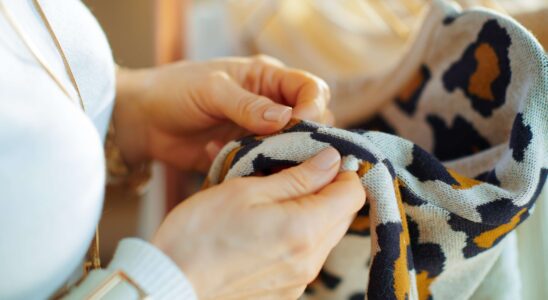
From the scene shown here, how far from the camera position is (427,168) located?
376mm

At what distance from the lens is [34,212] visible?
30 cm

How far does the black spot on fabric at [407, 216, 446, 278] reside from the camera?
0.39m

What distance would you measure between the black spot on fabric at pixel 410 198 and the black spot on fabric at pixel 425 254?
0.06 feet

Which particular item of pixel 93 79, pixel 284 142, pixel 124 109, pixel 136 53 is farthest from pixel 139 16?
pixel 284 142

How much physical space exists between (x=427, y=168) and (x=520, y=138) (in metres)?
0.07

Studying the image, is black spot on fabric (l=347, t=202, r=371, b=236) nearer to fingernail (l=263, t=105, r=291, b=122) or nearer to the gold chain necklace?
fingernail (l=263, t=105, r=291, b=122)

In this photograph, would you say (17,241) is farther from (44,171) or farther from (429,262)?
(429,262)

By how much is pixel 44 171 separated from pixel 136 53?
60cm

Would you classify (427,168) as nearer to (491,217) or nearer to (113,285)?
(491,217)

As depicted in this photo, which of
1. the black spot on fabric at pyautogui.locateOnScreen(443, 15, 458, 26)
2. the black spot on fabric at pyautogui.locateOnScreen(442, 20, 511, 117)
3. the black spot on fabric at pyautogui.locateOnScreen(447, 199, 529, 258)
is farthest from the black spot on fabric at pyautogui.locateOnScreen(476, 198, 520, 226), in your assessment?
the black spot on fabric at pyautogui.locateOnScreen(443, 15, 458, 26)

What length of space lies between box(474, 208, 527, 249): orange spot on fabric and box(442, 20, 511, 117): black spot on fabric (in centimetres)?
11

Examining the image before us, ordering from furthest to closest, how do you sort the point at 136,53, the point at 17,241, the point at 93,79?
the point at 136,53, the point at 93,79, the point at 17,241

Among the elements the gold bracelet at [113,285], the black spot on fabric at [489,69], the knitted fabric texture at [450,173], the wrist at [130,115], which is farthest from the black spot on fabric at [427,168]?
the wrist at [130,115]

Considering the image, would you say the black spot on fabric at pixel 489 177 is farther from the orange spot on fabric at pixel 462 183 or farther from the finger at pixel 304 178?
the finger at pixel 304 178
